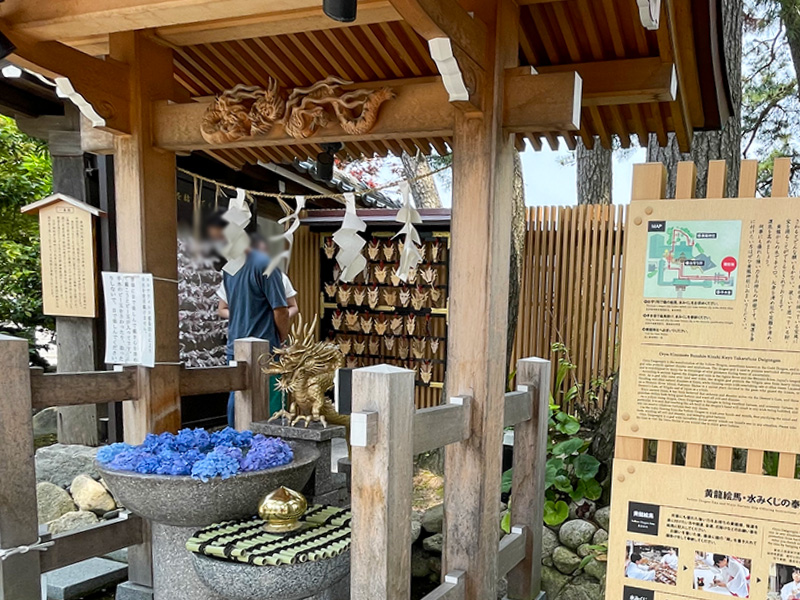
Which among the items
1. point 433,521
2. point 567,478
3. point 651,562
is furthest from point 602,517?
point 651,562

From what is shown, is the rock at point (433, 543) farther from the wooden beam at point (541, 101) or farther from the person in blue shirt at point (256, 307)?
the wooden beam at point (541, 101)

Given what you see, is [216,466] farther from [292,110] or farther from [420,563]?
[420,563]

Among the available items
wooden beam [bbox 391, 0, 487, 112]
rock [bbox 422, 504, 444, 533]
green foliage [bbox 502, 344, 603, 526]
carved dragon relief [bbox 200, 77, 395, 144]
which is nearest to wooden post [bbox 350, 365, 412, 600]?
wooden beam [bbox 391, 0, 487, 112]

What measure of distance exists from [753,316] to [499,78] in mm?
1430

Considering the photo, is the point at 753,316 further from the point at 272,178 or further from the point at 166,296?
the point at 272,178

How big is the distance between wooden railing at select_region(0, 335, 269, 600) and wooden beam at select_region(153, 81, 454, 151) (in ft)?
4.57

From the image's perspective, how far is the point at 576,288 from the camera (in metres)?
6.95

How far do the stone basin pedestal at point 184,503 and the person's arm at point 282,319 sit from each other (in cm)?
147

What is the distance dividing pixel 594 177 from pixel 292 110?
627 cm

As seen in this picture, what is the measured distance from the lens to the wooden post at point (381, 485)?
1985 mm

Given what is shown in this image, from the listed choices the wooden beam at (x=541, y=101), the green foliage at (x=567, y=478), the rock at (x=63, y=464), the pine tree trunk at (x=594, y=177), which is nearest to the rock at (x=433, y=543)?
the green foliage at (x=567, y=478)

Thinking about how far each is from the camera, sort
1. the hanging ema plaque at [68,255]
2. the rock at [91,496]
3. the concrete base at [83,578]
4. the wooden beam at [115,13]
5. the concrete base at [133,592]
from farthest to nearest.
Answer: the hanging ema plaque at [68,255] → the rock at [91,496] → the concrete base at [83,578] → the concrete base at [133,592] → the wooden beam at [115,13]

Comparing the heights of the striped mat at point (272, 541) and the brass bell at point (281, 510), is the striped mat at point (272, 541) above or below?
below

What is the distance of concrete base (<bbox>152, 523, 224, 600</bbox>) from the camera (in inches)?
115
